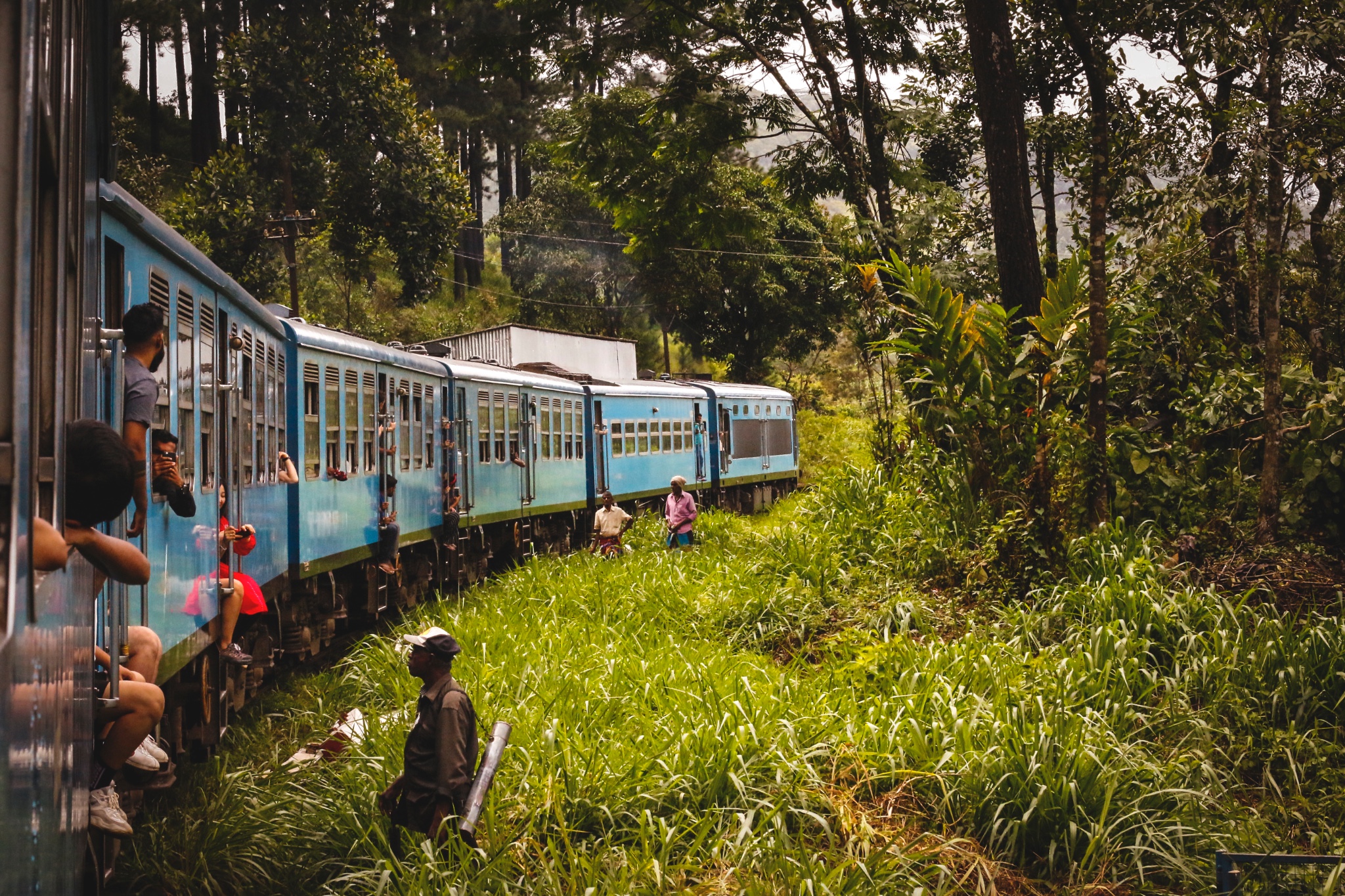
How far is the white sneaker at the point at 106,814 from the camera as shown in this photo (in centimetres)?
362

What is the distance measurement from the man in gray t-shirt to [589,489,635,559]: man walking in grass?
11258 mm

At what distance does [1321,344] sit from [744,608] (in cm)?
640

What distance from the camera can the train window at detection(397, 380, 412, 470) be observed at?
44.1ft

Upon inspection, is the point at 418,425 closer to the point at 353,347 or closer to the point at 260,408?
the point at 353,347

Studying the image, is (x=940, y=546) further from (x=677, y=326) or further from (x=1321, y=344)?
(x=677, y=326)

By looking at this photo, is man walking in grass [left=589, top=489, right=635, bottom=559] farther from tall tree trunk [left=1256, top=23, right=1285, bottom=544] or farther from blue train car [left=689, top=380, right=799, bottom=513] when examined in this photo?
blue train car [left=689, top=380, right=799, bottom=513]

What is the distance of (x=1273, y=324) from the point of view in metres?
9.28

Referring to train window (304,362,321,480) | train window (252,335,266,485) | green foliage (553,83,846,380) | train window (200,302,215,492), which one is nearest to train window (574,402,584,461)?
green foliage (553,83,846,380)

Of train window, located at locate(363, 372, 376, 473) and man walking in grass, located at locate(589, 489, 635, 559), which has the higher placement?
train window, located at locate(363, 372, 376, 473)

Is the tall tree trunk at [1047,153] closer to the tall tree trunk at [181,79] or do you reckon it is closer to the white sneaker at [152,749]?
the white sneaker at [152,749]

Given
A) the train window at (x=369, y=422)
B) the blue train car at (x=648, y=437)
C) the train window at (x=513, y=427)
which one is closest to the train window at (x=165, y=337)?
the train window at (x=369, y=422)

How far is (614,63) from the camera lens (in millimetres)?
15656

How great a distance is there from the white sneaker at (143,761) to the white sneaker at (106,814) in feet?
1.27

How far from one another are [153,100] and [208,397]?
3628cm
